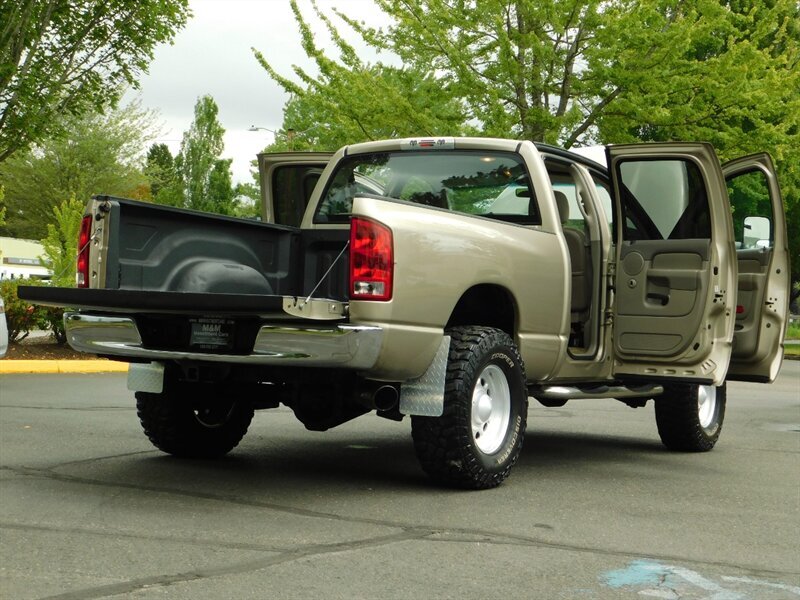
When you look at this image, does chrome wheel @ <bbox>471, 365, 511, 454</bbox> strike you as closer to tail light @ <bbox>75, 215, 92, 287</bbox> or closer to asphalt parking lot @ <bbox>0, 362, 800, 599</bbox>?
asphalt parking lot @ <bbox>0, 362, 800, 599</bbox>

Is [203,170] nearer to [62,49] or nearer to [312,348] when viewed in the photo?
[62,49]

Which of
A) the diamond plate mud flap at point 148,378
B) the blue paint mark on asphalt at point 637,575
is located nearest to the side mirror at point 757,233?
the blue paint mark on asphalt at point 637,575

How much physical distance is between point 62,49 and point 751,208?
16147 mm

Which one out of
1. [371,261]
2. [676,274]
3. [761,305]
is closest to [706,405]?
[761,305]

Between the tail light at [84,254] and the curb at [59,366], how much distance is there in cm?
933

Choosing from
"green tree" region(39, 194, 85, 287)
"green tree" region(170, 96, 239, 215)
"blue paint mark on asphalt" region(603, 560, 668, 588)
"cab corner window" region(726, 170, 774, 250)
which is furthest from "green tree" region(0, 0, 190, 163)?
"green tree" region(170, 96, 239, 215)

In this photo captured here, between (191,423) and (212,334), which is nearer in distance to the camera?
(212,334)

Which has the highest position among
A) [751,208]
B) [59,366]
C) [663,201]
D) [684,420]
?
[751,208]

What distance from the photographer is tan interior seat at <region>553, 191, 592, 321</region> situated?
8188 mm

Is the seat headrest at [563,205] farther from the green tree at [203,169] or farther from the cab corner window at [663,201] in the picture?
the green tree at [203,169]

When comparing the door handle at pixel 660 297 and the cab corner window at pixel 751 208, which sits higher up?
the cab corner window at pixel 751 208

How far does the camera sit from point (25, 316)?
1834 cm

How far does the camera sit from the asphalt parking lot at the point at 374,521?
462 cm

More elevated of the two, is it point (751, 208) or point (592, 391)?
point (751, 208)
